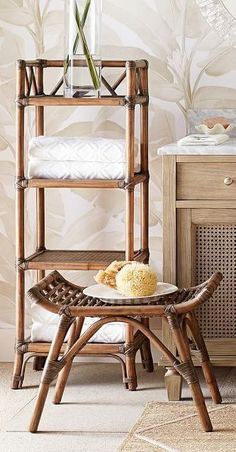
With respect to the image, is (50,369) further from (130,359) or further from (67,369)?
(130,359)

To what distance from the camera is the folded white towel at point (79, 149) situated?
353 centimetres

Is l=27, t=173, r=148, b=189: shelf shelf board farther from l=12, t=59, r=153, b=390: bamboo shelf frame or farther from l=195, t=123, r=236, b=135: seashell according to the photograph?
l=195, t=123, r=236, b=135: seashell

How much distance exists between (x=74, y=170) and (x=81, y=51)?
425mm

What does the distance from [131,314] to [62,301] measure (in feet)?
→ 0.94

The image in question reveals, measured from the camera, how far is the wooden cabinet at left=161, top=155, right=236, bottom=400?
3.44 m

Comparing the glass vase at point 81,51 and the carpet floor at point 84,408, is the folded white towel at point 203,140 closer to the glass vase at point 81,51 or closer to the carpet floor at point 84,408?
the glass vase at point 81,51

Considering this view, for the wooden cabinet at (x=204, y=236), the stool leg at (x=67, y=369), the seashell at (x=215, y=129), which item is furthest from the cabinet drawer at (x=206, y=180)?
the stool leg at (x=67, y=369)


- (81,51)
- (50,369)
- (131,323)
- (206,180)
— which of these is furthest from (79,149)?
(50,369)

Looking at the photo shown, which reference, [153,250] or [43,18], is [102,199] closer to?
[153,250]

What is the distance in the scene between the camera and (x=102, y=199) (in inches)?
158

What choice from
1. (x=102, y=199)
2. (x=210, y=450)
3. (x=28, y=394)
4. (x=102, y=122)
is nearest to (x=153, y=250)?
(x=102, y=199)

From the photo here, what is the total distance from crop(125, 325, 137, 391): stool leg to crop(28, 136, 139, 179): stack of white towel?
557 mm

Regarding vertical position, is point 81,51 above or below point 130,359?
above

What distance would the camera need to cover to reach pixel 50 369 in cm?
313
